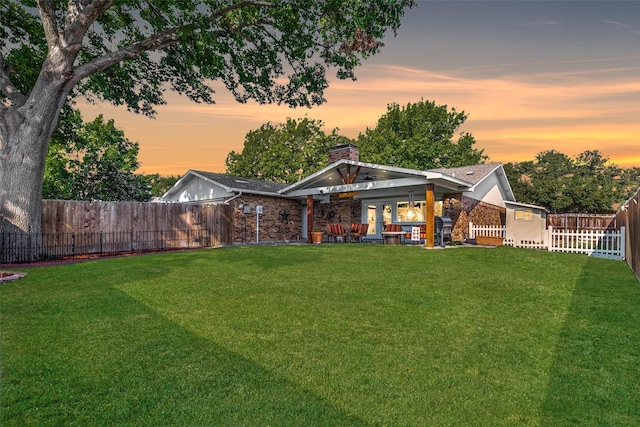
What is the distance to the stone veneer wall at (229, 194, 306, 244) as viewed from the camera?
1956 centimetres

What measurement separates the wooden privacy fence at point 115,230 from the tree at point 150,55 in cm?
99

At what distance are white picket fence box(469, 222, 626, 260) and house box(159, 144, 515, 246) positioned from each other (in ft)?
4.50

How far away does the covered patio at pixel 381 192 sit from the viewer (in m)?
15.1

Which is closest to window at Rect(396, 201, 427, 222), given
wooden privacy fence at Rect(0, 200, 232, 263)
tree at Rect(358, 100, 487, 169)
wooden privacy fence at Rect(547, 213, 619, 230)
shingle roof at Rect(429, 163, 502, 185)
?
shingle roof at Rect(429, 163, 502, 185)

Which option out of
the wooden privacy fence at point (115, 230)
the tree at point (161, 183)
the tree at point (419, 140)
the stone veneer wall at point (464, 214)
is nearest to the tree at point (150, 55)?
the wooden privacy fence at point (115, 230)

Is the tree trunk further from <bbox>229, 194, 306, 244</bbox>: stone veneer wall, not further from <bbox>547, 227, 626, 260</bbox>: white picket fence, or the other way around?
<bbox>547, 227, 626, 260</bbox>: white picket fence

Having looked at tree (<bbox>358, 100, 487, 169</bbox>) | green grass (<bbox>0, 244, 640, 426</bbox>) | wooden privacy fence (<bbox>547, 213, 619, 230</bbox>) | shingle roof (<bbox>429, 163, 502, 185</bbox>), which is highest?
tree (<bbox>358, 100, 487, 169</bbox>)

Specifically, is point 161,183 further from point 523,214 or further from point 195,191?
point 523,214

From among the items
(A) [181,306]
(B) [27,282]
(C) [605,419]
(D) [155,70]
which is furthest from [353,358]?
(D) [155,70]

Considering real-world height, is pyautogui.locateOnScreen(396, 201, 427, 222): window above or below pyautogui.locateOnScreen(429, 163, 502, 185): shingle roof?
below

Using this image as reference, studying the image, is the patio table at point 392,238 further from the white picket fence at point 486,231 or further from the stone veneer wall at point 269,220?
the stone veneer wall at point 269,220

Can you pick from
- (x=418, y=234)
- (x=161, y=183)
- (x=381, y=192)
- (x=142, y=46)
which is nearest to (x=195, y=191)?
(x=142, y=46)

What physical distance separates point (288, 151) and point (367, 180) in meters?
28.6

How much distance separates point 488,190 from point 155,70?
18755 mm
